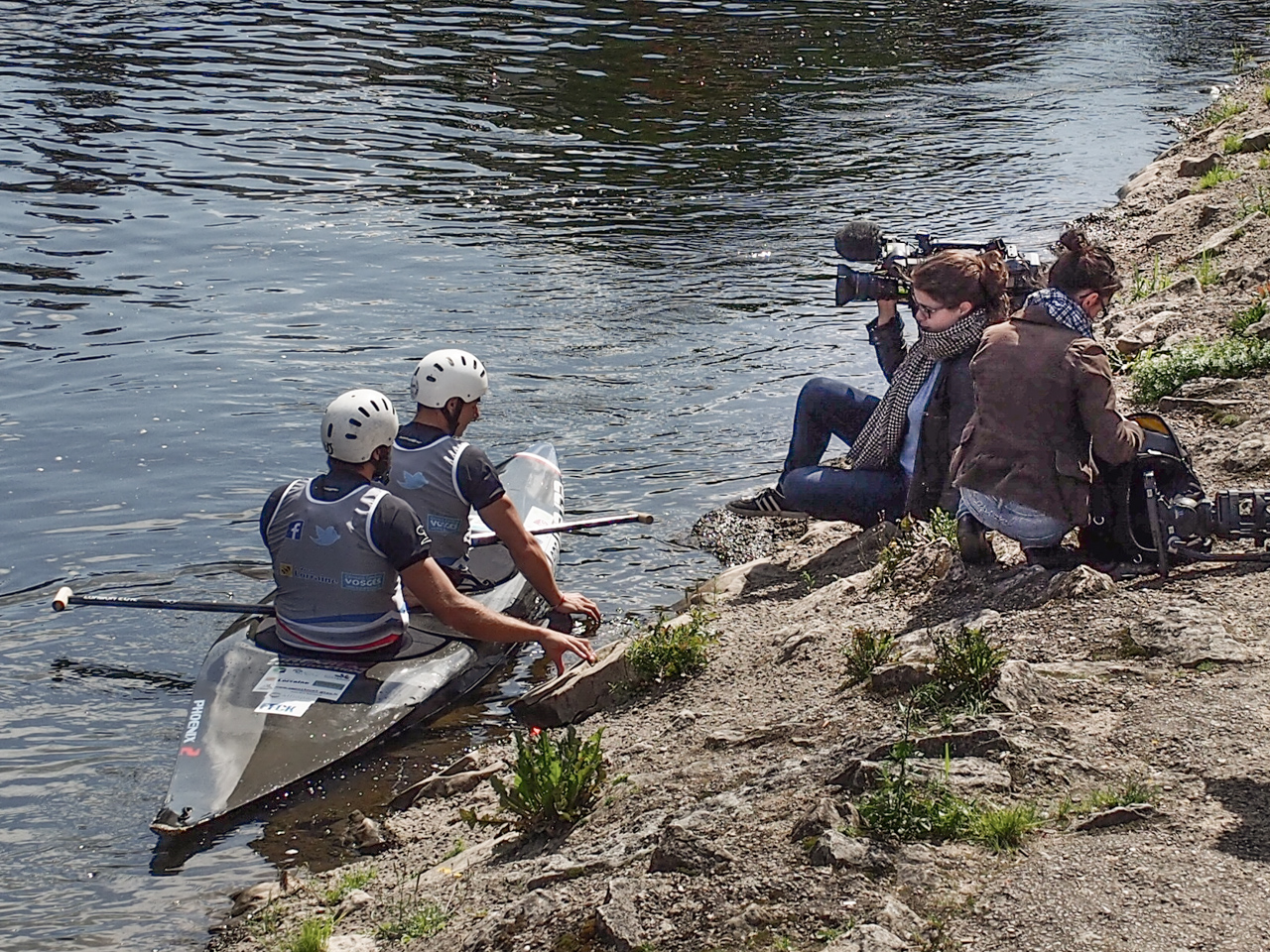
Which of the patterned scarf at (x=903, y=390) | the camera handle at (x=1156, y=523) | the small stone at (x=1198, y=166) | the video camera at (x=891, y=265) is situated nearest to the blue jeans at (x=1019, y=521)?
the camera handle at (x=1156, y=523)

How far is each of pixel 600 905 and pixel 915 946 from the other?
99 cm

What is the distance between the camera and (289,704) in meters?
7.43

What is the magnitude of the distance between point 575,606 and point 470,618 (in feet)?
2.97

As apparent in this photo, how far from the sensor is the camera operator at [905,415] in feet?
25.2

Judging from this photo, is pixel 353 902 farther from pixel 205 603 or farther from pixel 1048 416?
pixel 1048 416

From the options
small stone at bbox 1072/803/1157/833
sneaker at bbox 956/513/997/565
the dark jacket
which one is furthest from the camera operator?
small stone at bbox 1072/803/1157/833

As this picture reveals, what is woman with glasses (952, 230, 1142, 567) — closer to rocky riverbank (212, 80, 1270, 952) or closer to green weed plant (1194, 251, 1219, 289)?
rocky riverbank (212, 80, 1270, 952)

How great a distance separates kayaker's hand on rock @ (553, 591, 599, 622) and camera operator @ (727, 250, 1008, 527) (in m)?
1.03

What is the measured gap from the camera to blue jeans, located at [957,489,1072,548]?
6.76 metres

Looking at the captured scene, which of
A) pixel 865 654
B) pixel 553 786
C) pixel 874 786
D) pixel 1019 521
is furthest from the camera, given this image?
pixel 1019 521

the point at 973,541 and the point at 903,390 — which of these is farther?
the point at 903,390

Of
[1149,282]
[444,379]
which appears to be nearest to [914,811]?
[444,379]

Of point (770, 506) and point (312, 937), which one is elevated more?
point (770, 506)

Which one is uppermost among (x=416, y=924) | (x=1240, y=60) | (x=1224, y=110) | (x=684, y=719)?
(x=1240, y=60)
